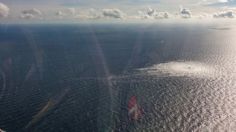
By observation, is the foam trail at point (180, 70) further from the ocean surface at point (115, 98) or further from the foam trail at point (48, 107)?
the foam trail at point (48, 107)

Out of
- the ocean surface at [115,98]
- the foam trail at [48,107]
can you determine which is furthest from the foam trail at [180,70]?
the foam trail at [48,107]

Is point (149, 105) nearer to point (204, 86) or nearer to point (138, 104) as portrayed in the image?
point (138, 104)

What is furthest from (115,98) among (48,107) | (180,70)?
(180,70)

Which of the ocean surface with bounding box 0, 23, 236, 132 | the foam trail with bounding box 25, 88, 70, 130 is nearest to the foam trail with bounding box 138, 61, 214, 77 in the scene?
the ocean surface with bounding box 0, 23, 236, 132

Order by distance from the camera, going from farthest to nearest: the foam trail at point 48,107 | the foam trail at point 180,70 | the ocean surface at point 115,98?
the foam trail at point 180,70
the foam trail at point 48,107
the ocean surface at point 115,98

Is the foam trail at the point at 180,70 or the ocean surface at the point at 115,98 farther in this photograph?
the foam trail at the point at 180,70

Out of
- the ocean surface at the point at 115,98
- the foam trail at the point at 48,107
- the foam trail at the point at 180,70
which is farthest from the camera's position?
the foam trail at the point at 180,70

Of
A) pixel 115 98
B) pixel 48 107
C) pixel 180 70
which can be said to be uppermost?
pixel 48 107

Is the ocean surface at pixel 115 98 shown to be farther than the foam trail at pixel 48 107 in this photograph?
No

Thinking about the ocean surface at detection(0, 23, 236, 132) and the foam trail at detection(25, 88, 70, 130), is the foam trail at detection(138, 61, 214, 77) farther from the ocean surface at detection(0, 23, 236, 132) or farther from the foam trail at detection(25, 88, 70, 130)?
the foam trail at detection(25, 88, 70, 130)

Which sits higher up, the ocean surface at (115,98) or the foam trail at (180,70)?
the ocean surface at (115,98)

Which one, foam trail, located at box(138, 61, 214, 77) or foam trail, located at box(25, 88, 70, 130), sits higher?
foam trail, located at box(25, 88, 70, 130)

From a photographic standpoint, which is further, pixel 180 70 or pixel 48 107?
pixel 180 70

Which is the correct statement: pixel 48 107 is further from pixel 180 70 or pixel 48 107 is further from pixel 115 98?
pixel 180 70
